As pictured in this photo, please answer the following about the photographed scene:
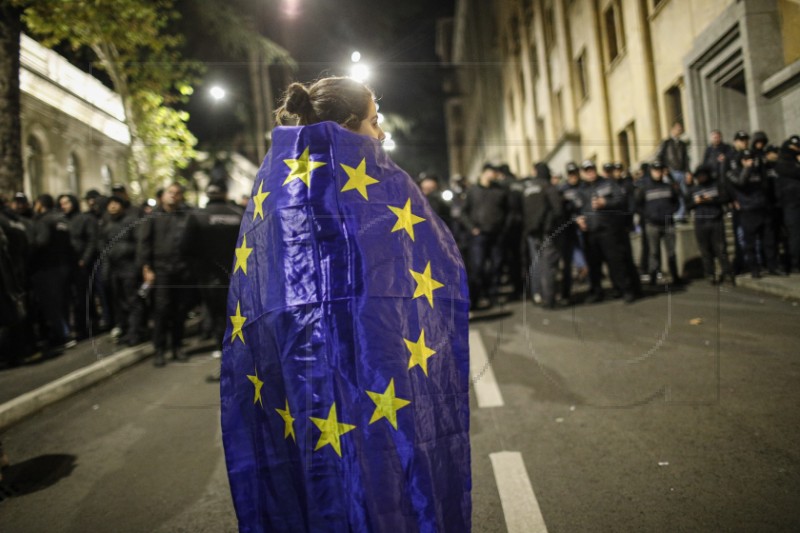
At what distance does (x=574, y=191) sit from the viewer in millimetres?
10594

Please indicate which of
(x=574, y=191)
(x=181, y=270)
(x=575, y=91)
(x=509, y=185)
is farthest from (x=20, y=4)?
(x=575, y=91)

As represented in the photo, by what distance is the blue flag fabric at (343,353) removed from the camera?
1.84m

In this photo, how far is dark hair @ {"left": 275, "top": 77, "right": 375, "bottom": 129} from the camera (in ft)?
6.95

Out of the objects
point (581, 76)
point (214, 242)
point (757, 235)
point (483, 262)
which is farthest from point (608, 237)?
point (581, 76)

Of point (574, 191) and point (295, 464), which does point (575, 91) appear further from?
point (295, 464)

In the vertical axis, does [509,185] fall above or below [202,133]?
below

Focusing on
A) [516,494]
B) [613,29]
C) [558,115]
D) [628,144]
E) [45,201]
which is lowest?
[516,494]

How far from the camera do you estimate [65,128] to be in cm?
1942

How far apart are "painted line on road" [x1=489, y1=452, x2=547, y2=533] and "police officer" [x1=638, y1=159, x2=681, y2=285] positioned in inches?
312

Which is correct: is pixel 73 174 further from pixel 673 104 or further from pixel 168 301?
pixel 673 104

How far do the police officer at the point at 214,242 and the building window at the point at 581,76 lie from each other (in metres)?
18.6

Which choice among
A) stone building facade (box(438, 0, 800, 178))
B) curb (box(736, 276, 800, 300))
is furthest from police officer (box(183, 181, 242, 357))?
stone building facade (box(438, 0, 800, 178))

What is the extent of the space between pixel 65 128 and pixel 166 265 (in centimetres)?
1493

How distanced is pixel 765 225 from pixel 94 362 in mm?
9465
